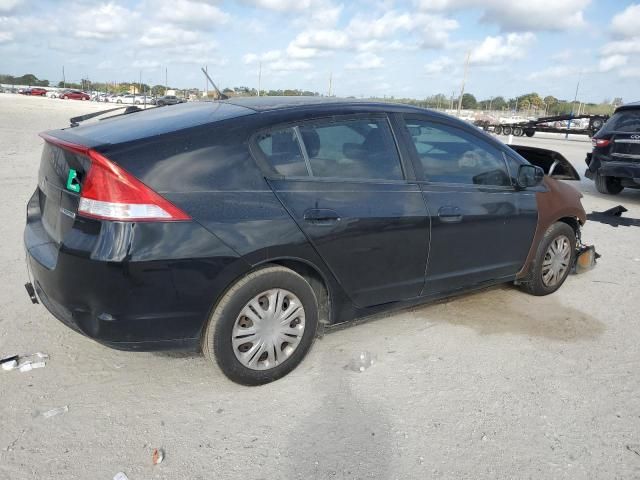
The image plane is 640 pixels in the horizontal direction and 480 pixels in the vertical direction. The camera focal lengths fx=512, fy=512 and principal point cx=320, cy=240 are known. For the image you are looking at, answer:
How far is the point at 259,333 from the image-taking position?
2.95 metres

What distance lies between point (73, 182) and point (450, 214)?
7.83ft

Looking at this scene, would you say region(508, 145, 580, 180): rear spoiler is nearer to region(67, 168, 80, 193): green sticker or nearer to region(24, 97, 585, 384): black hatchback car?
region(24, 97, 585, 384): black hatchback car

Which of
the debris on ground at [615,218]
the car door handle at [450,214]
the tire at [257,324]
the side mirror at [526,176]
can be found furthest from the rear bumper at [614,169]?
the tire at [257,324]

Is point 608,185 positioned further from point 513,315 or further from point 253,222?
point 253,222

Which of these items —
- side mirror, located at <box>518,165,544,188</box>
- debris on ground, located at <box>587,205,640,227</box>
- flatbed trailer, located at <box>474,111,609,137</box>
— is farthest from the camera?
flatbed trailer, located at <box>474,111,609,137</box>

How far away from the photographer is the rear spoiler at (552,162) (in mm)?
5113

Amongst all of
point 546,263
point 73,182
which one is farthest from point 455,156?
point 73,182

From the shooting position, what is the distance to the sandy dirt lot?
8.05 feet

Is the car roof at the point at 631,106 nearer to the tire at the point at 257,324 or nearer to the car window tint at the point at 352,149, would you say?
the car window tint at the point at 352,149

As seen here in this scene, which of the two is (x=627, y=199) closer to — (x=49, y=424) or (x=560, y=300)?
(x=560, y=300)

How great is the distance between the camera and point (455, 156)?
12.4ft

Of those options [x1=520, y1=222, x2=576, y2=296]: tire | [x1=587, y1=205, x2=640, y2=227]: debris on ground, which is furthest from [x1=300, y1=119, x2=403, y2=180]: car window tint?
[x1=587, y1=205, x2=640, y2=227]: debris on ground

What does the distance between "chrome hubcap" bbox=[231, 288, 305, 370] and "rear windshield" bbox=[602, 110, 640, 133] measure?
330 inches

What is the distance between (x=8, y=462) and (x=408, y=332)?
2584 millimetres
